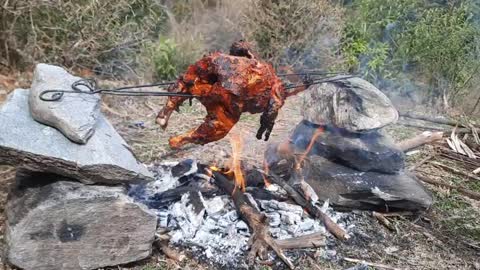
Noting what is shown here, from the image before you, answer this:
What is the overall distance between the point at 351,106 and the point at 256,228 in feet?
4.54

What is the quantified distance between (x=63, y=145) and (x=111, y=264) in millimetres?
872

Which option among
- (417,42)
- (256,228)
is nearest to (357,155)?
(256,228)

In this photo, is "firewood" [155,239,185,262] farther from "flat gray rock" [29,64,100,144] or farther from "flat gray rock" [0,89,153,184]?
"flat gray rock" [29,64,100,144]

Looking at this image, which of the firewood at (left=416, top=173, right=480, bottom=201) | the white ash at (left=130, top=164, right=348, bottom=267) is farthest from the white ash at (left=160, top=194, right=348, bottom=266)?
the firewood at (left=416, top=173, right=480, bottom=201)

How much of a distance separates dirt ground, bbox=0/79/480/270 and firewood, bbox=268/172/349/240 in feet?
0.34

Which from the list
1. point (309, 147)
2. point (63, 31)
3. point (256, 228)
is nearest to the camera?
point (256, 228)

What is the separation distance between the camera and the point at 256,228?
3.47 metres

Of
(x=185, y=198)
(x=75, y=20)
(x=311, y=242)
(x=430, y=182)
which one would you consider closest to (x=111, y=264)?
(x=185, y=198)

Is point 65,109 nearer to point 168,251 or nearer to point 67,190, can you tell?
point 67,190

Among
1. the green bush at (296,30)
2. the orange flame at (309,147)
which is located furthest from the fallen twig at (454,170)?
the green bush at (296,30)

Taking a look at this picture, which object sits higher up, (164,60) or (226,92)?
(226,92)

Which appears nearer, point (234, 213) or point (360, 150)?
point (234, 213)

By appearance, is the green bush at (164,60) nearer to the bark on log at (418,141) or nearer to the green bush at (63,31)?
the green bush at (63,31)

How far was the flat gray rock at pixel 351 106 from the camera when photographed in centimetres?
397
